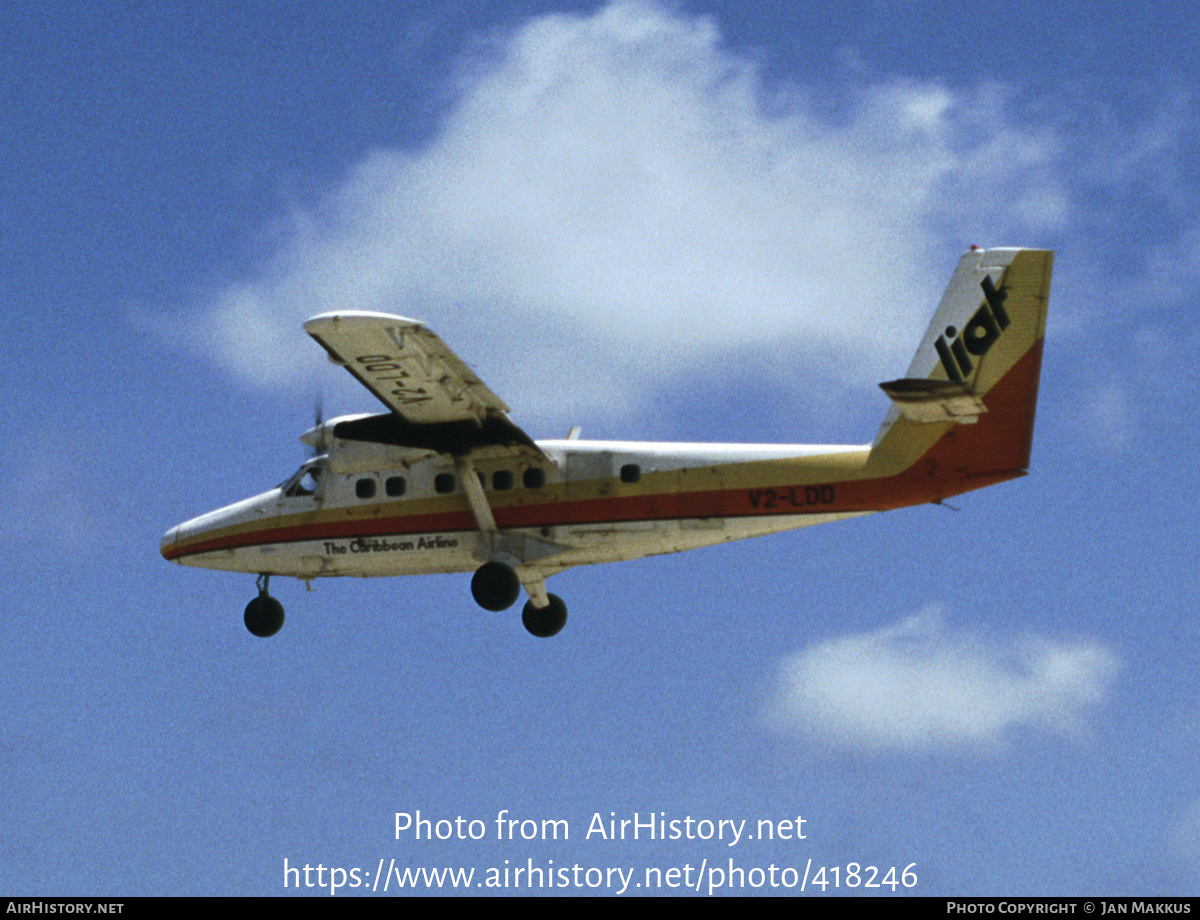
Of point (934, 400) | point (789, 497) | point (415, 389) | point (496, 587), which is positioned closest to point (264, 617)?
point (496, 587)

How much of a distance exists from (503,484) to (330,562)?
3.40m

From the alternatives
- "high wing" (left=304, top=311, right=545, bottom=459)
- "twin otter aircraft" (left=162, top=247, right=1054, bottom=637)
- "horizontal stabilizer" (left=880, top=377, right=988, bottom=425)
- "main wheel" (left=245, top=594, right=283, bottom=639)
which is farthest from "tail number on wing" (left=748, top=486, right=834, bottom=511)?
"main wheel" (left=245, top=594, right=283, bottom=639)

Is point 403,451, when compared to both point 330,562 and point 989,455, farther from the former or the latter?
point 989,455

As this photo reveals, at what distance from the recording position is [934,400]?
946 inches

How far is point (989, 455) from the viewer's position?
80.7ft

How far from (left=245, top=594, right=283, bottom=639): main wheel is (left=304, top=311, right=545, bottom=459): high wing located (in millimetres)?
3705

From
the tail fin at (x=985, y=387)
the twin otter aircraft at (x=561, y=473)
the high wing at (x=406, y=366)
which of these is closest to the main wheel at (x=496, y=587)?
the twin otter aircraft at (x=561, y=473)

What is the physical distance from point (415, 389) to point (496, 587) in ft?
11.4

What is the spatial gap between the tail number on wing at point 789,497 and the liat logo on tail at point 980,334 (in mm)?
2648

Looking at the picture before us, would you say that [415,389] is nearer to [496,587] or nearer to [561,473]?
[561,473]

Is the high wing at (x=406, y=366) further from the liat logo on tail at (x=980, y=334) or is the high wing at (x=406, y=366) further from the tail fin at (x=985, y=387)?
the liat logo on tail at (x=980, y=334)

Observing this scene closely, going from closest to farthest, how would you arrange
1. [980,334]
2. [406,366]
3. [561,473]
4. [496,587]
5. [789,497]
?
[406,366], [980,334], [789,497], [496,587], [561,473]

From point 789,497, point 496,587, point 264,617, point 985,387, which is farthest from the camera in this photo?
point 264,617

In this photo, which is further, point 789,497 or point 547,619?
point 547,619
